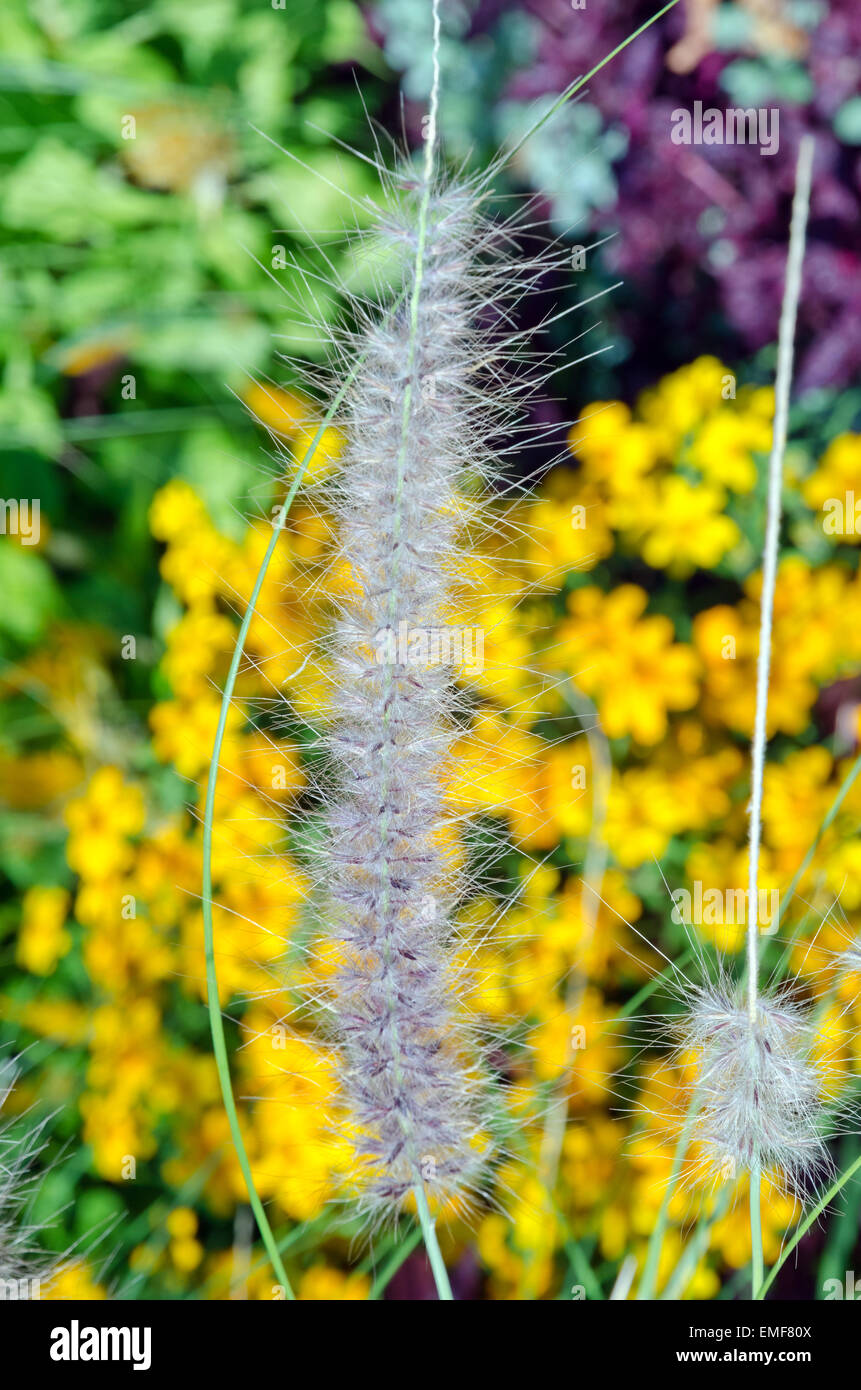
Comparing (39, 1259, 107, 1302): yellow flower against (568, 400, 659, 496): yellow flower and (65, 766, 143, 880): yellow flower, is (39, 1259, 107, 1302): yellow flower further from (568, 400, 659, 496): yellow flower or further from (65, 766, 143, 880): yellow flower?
(568, 400, 659, 496): yellow flower

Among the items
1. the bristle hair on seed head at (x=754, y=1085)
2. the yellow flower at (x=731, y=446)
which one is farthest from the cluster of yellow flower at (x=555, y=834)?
the bristle hair on seed head at (x=754, y=1085)

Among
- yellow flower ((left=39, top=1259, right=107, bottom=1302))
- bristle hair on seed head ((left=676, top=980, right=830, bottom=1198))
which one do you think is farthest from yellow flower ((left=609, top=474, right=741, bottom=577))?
yellow flower ((left=39, top=1259, right=107, bottom=1302))

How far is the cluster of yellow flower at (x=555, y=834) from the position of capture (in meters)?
0.75

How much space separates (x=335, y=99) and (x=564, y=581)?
0.47 m

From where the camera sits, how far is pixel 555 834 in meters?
0.81

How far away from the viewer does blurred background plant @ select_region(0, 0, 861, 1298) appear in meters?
0.77

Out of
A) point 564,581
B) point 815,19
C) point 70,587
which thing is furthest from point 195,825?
point 815,19

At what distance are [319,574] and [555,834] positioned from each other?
28 cm

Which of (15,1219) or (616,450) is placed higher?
(616,450)

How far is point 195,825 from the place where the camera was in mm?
827

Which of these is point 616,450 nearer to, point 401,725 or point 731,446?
point 731,446

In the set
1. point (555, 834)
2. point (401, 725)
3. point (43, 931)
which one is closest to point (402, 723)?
point (401, 725)

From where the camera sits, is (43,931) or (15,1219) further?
(43,931)
